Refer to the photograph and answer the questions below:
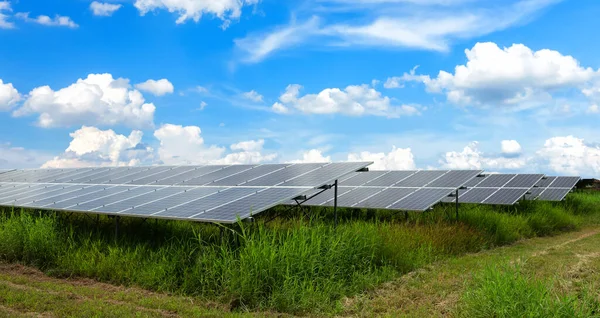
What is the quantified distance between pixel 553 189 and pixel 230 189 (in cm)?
2274

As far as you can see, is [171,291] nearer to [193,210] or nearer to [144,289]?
[144,289]

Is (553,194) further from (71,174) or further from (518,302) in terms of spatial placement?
(71,174)

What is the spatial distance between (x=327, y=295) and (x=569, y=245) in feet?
37.8

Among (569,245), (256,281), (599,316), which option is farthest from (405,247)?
(569,245)

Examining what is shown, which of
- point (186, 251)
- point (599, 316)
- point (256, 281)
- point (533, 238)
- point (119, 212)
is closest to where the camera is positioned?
point (599, 316)

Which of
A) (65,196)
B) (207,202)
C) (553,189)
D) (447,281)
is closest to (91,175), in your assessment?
(65,196)

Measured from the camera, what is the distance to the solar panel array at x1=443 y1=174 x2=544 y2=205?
21316 mm

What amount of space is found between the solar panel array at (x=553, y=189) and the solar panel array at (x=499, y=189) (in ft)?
3.30

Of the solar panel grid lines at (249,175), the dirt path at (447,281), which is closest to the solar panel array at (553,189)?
the dirt path at (447,281)

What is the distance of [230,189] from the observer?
1268 centimetres

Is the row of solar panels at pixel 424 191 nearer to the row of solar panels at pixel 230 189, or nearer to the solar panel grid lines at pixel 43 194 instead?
the row of solar panels at pixel 230 189

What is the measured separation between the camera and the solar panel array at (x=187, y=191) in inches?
422

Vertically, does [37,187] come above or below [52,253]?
above

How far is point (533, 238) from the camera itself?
18875 mm
